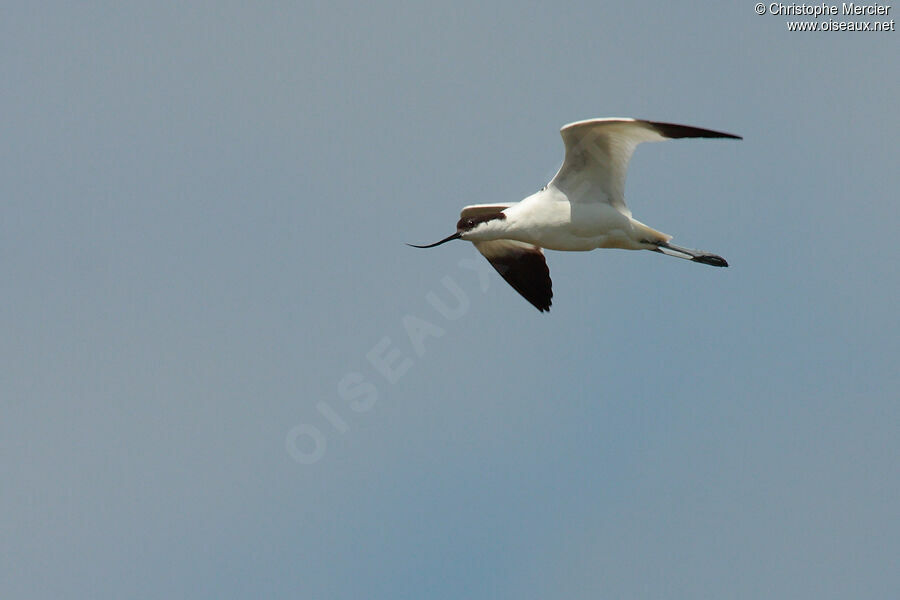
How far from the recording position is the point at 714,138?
16828 millimetres

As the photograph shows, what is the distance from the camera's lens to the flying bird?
17.8m

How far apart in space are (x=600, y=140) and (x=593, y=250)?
1603 mm

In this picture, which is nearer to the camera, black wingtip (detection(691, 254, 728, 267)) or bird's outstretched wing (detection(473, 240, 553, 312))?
black wingtip (detection(691, 254, 728, 267))

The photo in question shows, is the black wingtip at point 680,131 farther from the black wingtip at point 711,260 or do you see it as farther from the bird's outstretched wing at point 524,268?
the bird's outstretched wing at point 524,268

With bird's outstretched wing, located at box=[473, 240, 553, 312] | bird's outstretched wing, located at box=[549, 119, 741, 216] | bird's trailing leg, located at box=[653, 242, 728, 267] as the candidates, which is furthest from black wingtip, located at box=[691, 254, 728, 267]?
bird's outstretched wing, located at box=[473, 240, 553, 312]

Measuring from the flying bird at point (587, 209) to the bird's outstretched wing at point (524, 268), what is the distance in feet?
5.08

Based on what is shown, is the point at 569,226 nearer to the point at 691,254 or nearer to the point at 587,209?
the point at 587,209

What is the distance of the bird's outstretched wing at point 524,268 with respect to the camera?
20.8 metres

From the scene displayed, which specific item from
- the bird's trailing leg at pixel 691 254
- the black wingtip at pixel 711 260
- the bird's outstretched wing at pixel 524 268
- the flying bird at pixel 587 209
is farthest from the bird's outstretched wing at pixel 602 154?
the bird's outstretched wing at pixel 524 268

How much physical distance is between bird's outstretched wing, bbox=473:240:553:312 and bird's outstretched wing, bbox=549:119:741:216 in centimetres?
239

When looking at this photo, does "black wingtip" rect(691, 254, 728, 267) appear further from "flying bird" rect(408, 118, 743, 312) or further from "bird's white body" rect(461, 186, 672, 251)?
"bird's white body" rect(461, 186, 672, 251)

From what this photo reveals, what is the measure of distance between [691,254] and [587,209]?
5.70 feet

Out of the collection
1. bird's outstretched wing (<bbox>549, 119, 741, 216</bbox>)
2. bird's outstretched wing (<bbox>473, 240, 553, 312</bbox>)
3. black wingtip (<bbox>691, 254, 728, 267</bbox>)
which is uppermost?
bird's outstretched wing (<bbox>549, 119, 741, 216</bbox>)

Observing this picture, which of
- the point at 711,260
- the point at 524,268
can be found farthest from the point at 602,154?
the point at 524,268
